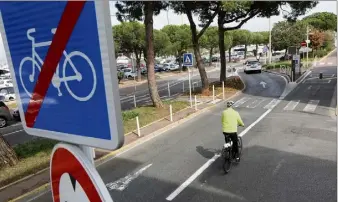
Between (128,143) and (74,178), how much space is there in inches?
424

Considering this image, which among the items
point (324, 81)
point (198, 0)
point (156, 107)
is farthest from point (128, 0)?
point (324, 81)

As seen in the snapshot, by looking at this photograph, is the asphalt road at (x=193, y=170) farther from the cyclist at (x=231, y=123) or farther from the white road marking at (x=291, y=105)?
the white road marking at (x=291, y=105)

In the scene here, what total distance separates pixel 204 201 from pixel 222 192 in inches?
23.2

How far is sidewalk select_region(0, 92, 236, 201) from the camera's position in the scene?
8125 millimetres

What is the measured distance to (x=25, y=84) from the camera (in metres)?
1.61

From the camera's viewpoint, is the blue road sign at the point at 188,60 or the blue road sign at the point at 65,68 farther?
the blue road sign at the point at 188,60

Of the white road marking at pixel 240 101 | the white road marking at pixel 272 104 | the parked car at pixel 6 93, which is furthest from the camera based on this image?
the parked car at pixel 6 93

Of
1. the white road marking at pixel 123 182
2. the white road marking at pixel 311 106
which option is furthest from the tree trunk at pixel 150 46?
the white road marking at pixel 123 182

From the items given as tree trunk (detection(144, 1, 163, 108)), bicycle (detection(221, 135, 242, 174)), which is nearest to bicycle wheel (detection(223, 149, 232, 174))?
bicycle (detection(221, 135, 242, 174))

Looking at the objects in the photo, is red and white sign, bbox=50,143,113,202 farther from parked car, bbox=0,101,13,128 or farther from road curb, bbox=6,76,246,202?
parked car, bbox=0,101,13,128

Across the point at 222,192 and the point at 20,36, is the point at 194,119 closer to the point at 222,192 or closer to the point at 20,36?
the point at 222,192

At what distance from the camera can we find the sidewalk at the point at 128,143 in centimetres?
812

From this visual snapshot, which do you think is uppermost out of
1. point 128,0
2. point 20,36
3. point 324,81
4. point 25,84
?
point 128,0

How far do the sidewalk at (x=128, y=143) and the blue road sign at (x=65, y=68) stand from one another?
7.18 metres
